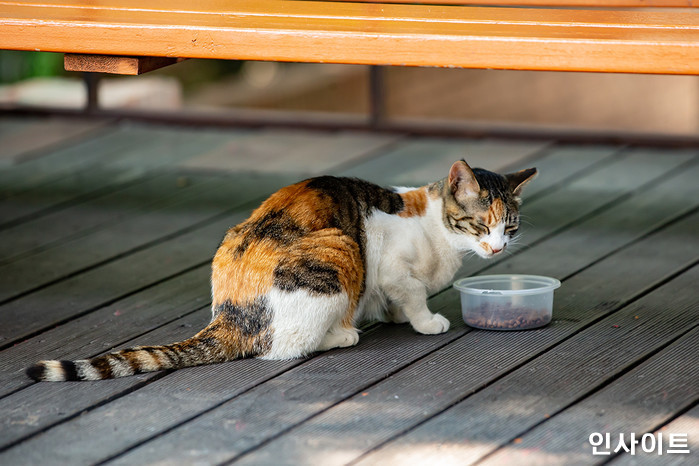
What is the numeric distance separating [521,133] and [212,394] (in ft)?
8.98

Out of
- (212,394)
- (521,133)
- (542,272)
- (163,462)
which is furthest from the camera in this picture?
(521,133)

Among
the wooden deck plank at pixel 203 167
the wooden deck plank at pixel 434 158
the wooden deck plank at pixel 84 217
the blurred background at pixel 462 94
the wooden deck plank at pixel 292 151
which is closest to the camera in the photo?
the wooden deck plank at pixel 84 217

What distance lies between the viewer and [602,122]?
7.41 m

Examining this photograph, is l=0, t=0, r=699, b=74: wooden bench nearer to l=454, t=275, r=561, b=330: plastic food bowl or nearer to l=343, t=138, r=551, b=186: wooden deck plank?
l=454, t=275, r=561, b=330: plastic food bowl

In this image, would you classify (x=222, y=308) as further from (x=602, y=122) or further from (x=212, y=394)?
(x=602, y=122)

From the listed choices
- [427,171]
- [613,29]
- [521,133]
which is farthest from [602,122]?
[613,29]

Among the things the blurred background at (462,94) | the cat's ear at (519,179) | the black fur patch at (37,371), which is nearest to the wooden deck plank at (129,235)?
the black fur patch at (37,371)

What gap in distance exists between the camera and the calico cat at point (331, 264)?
2.44 metres

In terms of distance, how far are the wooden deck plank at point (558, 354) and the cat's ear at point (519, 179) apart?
0.39 m

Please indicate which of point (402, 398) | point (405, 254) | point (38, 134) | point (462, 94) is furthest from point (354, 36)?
point (462, 94)

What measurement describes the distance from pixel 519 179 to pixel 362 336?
618mm

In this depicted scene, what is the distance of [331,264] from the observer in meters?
2.48

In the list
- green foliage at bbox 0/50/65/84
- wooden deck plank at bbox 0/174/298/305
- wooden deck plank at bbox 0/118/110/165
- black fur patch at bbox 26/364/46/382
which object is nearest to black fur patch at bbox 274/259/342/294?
black fur patch at bbox 26/364/46/382

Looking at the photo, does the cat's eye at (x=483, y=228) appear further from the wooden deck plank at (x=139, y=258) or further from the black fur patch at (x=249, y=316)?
the wooden deck plank at (x=139, y=258)
